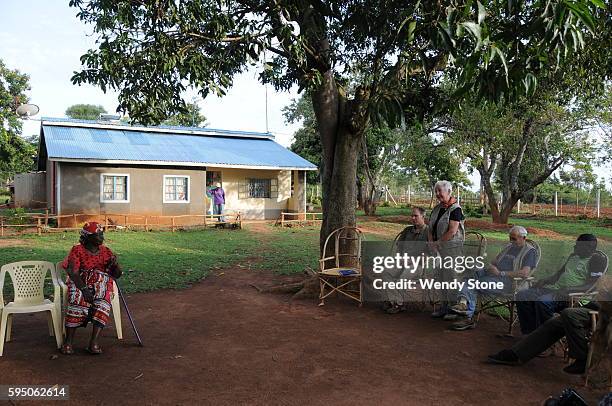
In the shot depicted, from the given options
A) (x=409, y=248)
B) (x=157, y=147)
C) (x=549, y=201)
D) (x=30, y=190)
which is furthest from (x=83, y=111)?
(x=409, y=248)

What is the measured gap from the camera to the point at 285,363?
4.46 meters

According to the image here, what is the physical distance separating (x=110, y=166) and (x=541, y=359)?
15.9m

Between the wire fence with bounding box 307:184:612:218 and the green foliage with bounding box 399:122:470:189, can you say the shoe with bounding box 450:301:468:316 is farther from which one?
the wire fence with bounding box 307:184:612:218

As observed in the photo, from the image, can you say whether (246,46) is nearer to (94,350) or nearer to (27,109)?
(94,350)

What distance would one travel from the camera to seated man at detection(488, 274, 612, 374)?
4.09 m

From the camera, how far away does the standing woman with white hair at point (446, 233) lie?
5.82 meters

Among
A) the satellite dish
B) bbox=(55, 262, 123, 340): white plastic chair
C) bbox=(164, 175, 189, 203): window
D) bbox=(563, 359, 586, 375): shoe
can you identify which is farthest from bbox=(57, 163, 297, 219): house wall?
bbox=(563, 359, 586, 375): shoe

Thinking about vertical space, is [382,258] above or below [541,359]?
above

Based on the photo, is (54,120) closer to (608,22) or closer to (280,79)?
(280,79)

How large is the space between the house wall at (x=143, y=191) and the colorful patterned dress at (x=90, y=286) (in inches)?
503

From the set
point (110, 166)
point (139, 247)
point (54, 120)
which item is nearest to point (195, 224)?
point (110, 166)

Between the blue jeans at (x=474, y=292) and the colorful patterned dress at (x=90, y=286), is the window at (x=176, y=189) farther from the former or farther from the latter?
the blue jeans at (x=474, y=292)

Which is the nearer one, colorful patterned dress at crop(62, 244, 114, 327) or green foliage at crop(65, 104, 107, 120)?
colorful patterned dress at crop(62, 244, 114, 327)

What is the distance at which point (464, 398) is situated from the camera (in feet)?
12.2
